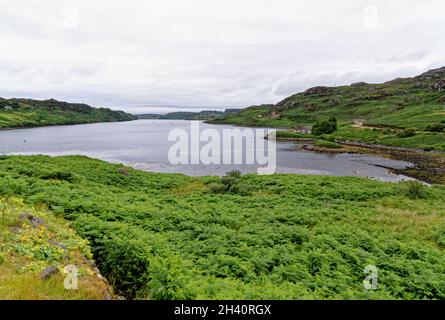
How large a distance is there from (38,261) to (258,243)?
8892 millimetres

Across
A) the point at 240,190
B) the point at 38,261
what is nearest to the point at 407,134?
the point at 240,190

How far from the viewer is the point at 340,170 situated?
195 feet

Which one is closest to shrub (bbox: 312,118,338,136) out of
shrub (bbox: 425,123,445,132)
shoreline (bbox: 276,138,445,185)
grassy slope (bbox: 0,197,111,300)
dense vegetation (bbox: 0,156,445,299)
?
shoreline (bbox: 276,138,445,185)

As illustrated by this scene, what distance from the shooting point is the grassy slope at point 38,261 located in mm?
8711

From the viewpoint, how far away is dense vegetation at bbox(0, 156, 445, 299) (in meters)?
10.1

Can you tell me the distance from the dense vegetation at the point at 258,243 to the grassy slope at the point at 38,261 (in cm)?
99

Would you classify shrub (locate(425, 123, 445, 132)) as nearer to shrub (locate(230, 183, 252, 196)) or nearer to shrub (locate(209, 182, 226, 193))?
shrub (locate(230, 183, 252, 196))

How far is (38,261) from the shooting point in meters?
10.5

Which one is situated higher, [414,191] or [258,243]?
[258,243]

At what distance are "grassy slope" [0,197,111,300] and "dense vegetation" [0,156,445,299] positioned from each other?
0.99 m

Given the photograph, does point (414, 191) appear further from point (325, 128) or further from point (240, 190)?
point (325, 128)

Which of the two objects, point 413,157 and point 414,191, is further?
point 413,157

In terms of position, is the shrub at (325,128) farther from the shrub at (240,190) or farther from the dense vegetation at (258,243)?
the shrub at (240,190)

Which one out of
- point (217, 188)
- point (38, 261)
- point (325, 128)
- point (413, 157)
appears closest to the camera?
point (38, 261)
